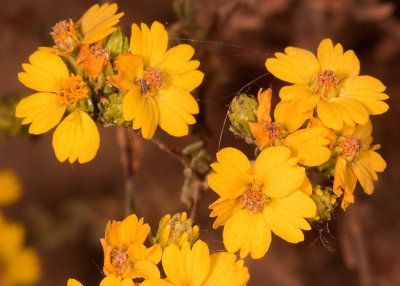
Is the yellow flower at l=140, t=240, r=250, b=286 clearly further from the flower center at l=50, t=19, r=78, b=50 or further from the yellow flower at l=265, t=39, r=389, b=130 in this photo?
the flower center at l=50, t=19, r=78, b=50

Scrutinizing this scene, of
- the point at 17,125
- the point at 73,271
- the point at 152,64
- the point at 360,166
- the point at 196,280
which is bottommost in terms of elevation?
the point at 73,271

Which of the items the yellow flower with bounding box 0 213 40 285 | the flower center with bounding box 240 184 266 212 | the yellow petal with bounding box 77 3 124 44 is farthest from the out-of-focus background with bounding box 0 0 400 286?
the flower center with bounding box 240 184 266 212

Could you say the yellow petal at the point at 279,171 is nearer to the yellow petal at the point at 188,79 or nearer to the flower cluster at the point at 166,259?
the flower cluster at the point at 166,259

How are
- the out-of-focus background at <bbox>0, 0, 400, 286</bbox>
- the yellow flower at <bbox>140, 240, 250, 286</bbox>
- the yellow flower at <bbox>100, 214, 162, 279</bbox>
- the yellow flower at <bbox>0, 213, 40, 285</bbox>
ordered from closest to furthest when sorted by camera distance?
the yellow flower at <bbox>140, 240, 250, 286</bbox>, the yellow flower at <bbox>100, 214, 162, 279</bbox>, the out-of-focus background at <bbox>0, 0, 400, 286</bbox>, the yellow flower at <bbox>0, 213, 40, 285</bbox>

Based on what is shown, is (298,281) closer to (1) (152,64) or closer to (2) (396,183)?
(2) (396,183)

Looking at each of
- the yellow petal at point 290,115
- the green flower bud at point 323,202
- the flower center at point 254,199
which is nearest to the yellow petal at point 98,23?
the yellow petal at point 290,115

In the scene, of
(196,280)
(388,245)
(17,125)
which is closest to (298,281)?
(388,245)
